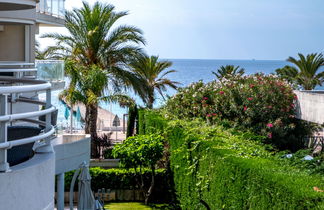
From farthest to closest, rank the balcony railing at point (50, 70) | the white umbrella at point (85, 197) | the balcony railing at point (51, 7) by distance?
the balcony railing at point (51, 7) → the balcony railing at point (50, 70) → the white umbrella at point (85, 197)

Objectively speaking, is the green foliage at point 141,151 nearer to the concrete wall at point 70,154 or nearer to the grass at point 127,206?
the grass at point 127,206

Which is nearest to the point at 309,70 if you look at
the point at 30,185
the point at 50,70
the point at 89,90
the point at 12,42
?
the point at 89,90

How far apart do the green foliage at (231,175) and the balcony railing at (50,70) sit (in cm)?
489

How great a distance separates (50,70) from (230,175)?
35.9ft

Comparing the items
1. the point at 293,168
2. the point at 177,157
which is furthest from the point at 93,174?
the point at 293,168

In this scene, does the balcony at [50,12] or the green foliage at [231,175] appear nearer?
the green foliage at [231,175]

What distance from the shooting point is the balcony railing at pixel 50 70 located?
18811 mm

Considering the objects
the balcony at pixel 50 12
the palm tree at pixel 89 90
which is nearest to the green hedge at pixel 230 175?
the balcony at pixel 50 12

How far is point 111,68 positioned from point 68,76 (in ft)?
10.5

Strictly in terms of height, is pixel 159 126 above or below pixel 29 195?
below

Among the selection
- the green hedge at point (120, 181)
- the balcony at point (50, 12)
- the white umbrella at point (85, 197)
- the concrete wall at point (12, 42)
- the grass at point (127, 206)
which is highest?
the balcony at point (50, 12)

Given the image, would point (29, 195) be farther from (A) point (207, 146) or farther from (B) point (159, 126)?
(B) point (159, 126)

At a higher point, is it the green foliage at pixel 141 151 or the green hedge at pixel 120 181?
the green foliage at pixel 141 151

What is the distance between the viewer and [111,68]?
1204 inches
